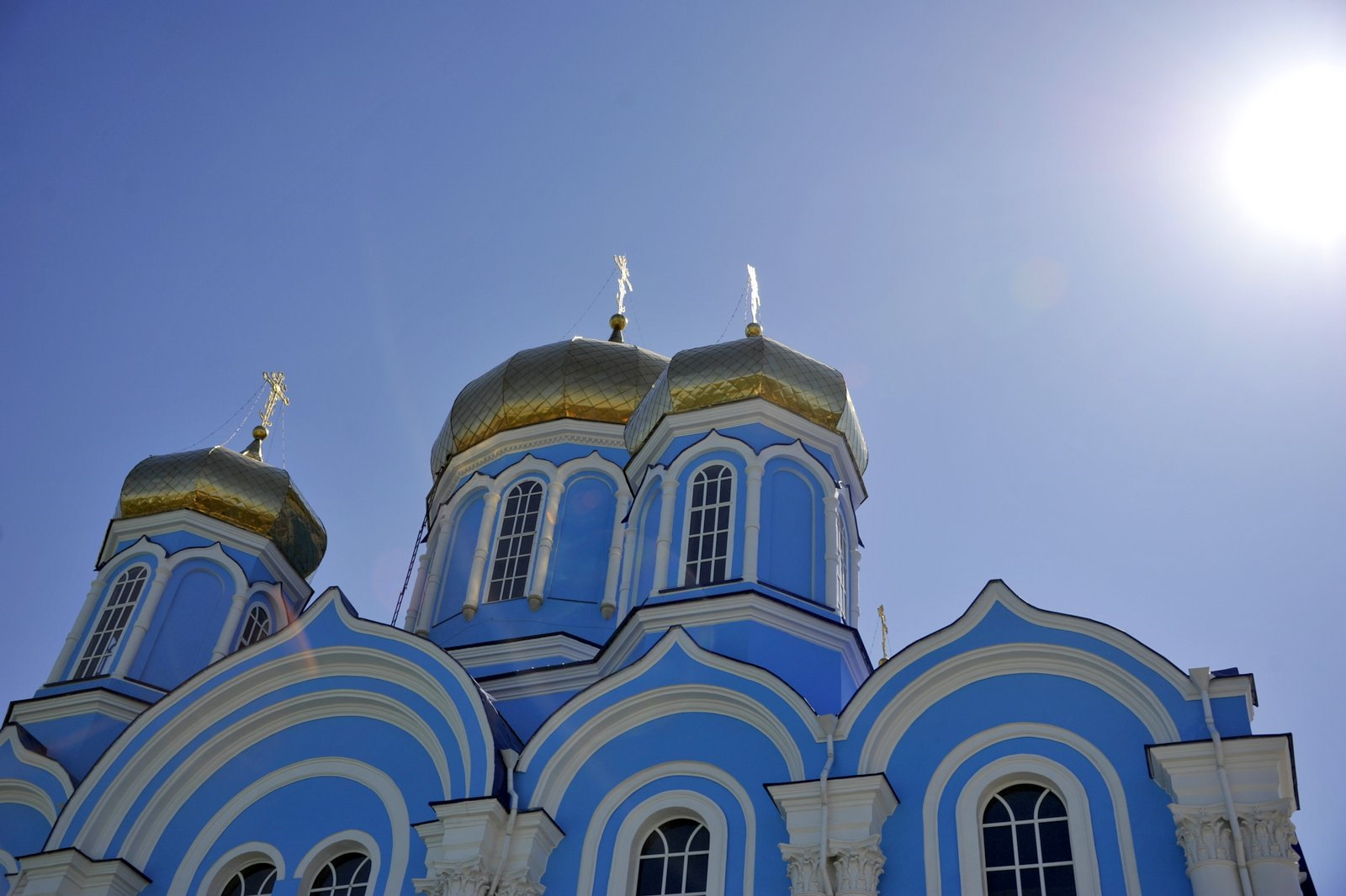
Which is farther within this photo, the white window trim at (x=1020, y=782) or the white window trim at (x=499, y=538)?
the white window trim at (x=499, y=538)

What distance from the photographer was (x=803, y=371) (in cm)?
1584

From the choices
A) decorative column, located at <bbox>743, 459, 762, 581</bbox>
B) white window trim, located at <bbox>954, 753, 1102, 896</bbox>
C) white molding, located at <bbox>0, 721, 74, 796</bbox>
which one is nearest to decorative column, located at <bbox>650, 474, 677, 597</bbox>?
decorative column, located at <bbox>743, 459, 762, 581</bbox>

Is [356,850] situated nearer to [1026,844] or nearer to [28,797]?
[28,797]

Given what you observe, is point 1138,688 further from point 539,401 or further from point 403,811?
point 539,401

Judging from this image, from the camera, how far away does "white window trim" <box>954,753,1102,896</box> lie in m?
10.1

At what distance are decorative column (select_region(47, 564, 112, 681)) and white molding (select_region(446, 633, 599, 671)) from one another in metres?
4.57

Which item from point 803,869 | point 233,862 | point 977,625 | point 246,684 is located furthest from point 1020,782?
point 246,684

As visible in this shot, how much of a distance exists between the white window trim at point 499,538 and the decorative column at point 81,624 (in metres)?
4.65

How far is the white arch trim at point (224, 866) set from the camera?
1250cm

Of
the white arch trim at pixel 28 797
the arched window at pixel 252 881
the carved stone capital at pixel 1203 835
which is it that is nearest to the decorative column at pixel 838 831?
the carved stone capital at pixel 1203 835

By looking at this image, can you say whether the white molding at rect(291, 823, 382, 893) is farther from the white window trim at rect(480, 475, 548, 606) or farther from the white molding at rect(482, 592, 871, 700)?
the white window trim at rect(480, 475, 548, 606)

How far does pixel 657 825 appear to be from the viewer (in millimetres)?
11672

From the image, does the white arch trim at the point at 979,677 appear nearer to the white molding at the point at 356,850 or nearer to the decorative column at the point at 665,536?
the decorative column at the point at 665,536

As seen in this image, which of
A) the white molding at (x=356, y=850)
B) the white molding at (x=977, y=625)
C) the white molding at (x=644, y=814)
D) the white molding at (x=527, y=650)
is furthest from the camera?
the white molding at (x=527, y=650)
